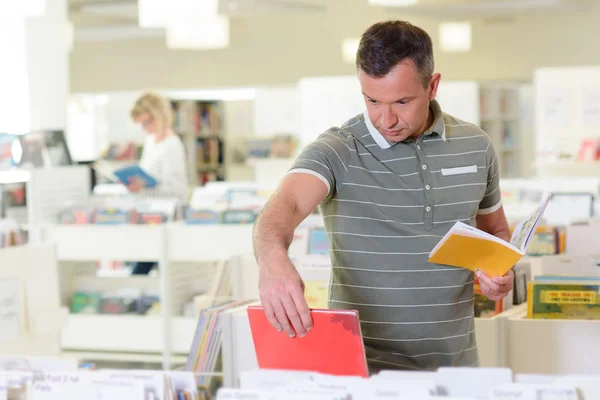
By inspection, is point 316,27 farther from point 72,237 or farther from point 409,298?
point 409,298

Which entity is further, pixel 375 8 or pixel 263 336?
pixel 375 8

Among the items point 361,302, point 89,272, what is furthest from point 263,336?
point 89,272

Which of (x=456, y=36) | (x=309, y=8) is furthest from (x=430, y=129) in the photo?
(x=309, y=8)

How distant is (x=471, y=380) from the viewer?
4.68 feet

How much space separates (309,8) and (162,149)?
6.27 metres

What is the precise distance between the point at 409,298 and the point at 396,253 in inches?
3.9

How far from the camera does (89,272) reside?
633 cm

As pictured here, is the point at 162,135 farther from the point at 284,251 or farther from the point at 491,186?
the point at 284,251

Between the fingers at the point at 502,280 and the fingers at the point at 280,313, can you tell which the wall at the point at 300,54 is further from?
the fingers at the point at 280,313

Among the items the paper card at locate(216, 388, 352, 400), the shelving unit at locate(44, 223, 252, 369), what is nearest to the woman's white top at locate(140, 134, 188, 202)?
the shelving unit at locate(44, 223, 252, 369)

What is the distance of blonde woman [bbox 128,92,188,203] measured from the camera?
21.8ft

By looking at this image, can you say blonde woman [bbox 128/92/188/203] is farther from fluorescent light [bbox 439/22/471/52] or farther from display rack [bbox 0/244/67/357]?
fluorescent light [bbox 439/22/471/52]

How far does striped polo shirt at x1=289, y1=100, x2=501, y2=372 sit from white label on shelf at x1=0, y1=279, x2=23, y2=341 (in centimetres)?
219

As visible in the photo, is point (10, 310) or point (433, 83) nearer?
point (433, 83)
